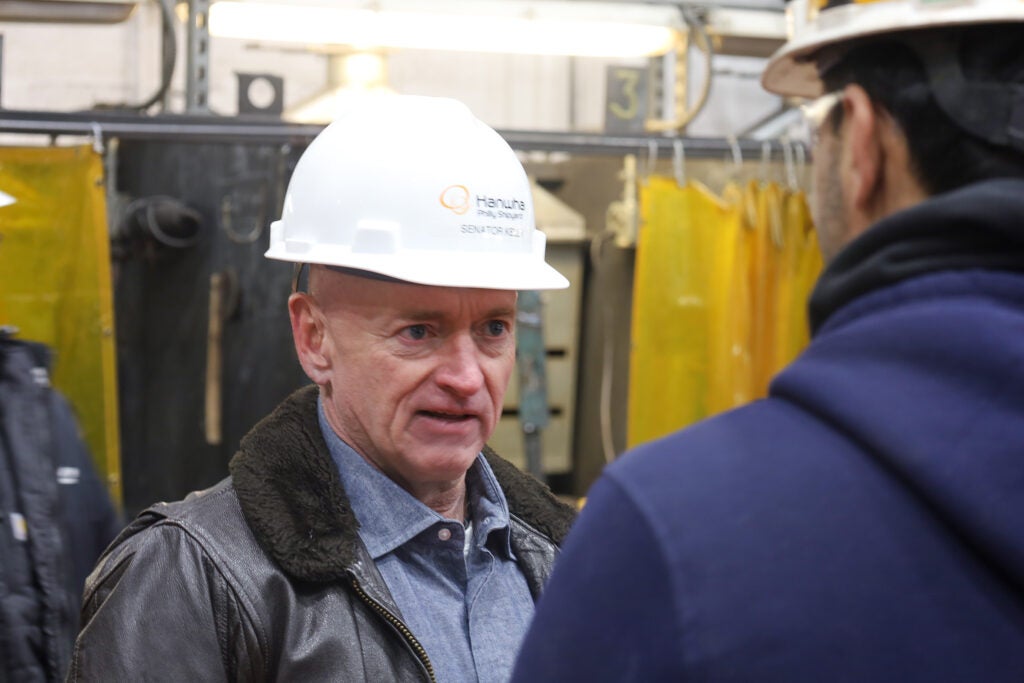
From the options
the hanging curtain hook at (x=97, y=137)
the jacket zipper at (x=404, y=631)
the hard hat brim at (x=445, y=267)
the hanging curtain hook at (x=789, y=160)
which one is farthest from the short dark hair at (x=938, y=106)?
the hanging curtain hook at (x=789, y=160)

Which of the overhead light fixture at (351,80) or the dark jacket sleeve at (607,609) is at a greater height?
the overhead light fixture at (351,80)

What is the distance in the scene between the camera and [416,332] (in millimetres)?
1544

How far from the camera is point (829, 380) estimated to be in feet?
2.61

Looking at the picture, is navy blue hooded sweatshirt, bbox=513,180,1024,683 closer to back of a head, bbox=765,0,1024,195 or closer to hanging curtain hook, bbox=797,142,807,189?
back of a head, bbox=765,0,1024,195

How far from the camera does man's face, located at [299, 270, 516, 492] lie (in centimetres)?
153

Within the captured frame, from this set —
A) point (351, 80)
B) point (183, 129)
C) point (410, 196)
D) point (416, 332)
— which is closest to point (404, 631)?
point (416, 332)

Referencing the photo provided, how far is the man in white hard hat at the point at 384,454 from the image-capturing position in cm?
134

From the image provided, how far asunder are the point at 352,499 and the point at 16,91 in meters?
6.05

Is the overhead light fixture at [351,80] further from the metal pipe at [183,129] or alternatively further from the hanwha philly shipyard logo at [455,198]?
the hanwha philly shipyard logo at [455,198]

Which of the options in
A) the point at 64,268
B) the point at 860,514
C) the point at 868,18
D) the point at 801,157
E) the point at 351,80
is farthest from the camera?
the point at 351,80

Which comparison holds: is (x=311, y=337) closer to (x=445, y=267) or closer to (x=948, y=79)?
(x=445, y=267)

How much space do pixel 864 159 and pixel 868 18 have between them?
153 millimetres

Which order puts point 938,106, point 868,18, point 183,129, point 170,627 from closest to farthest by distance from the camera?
1. point 938,106
2. point 868,18
3. point 170,627
4. point 183,129

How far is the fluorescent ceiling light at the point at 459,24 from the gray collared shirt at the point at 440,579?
212 centimetres
